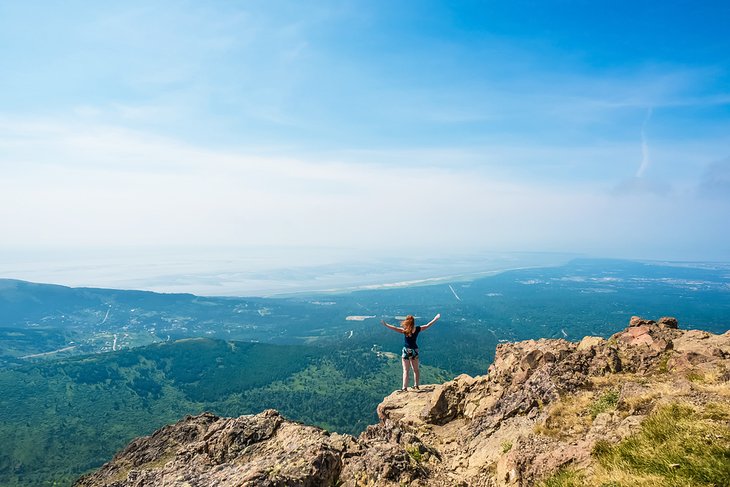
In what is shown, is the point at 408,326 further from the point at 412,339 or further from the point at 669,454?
the point at 669,454

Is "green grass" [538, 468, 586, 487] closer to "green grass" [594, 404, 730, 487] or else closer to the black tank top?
"green grass" [594, 404, 730, 487]

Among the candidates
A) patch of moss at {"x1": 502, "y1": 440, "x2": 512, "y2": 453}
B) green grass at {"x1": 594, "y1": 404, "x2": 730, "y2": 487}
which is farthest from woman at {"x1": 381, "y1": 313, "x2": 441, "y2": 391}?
green grass at {"x1": 594, "y1": 404, "x2": 730, "y2": 487}

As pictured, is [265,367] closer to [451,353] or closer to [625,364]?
[451,353]

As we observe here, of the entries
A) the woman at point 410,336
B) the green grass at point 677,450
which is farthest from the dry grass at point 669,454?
the woman at point 410,336

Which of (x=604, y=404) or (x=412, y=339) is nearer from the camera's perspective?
(x=604, y=404)

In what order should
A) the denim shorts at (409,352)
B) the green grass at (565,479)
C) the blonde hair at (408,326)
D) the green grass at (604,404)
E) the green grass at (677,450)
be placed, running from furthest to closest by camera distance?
the denim shorts at (409,352) → the blonde hair at (408,326) → the green grass at (604,404) → the green grass at (565,479) → the green grass at (677,450)

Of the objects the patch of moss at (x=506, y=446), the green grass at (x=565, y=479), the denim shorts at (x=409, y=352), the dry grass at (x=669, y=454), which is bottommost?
the patch of moss at (x=506, y=446)

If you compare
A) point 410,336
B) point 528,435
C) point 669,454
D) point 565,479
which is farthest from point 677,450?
point 410,336

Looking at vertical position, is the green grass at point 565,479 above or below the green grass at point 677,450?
below

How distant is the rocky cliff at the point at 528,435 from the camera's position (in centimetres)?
766

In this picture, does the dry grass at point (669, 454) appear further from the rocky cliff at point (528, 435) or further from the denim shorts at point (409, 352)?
the denim shorts at point (409, 352)

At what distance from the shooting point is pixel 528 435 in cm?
1072

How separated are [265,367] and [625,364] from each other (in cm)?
16591

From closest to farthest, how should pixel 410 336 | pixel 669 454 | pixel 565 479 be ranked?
pixel 669 454, pixel 565 479, pixel 410 336
